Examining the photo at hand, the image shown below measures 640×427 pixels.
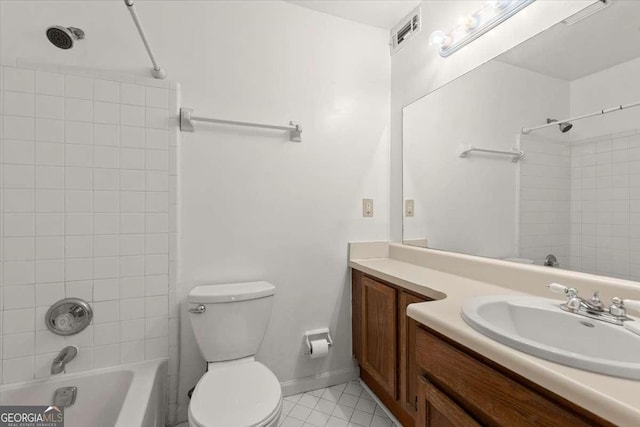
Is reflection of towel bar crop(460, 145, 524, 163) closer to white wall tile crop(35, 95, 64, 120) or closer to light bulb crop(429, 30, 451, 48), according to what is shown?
light bulb crop(429, 30, 451, 48)

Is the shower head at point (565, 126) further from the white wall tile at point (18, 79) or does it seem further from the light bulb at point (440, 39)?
the white wall tile at point (18, 79)

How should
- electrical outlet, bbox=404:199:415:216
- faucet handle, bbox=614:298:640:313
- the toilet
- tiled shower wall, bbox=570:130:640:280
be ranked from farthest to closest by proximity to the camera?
1. electrical outlet, bbox=404:199:415:216
2. the toilet
3. tiled shower wall, bbox=570:130:640:280
4. faucet handle, bbox=614:298:640:313

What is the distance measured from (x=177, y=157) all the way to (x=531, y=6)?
5.86 feet

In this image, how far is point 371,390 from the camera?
1712 millimetres

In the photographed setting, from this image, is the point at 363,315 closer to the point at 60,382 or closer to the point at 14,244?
the point at 60,382

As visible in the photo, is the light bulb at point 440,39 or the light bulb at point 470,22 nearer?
the light bulb at point 470,22

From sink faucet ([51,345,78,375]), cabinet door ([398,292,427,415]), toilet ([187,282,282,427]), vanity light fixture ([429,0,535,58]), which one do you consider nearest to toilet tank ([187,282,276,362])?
toilet ([187,282,282,427])

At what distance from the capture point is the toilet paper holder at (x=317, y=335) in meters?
1.74

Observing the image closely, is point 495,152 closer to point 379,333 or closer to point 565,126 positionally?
point 565,126

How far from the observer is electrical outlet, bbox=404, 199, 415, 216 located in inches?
73.5

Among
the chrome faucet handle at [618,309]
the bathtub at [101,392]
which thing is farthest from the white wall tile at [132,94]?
the chrome faucet handle at [618,309]

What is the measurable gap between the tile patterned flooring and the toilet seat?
18.2 inches

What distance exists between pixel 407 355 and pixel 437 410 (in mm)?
471
